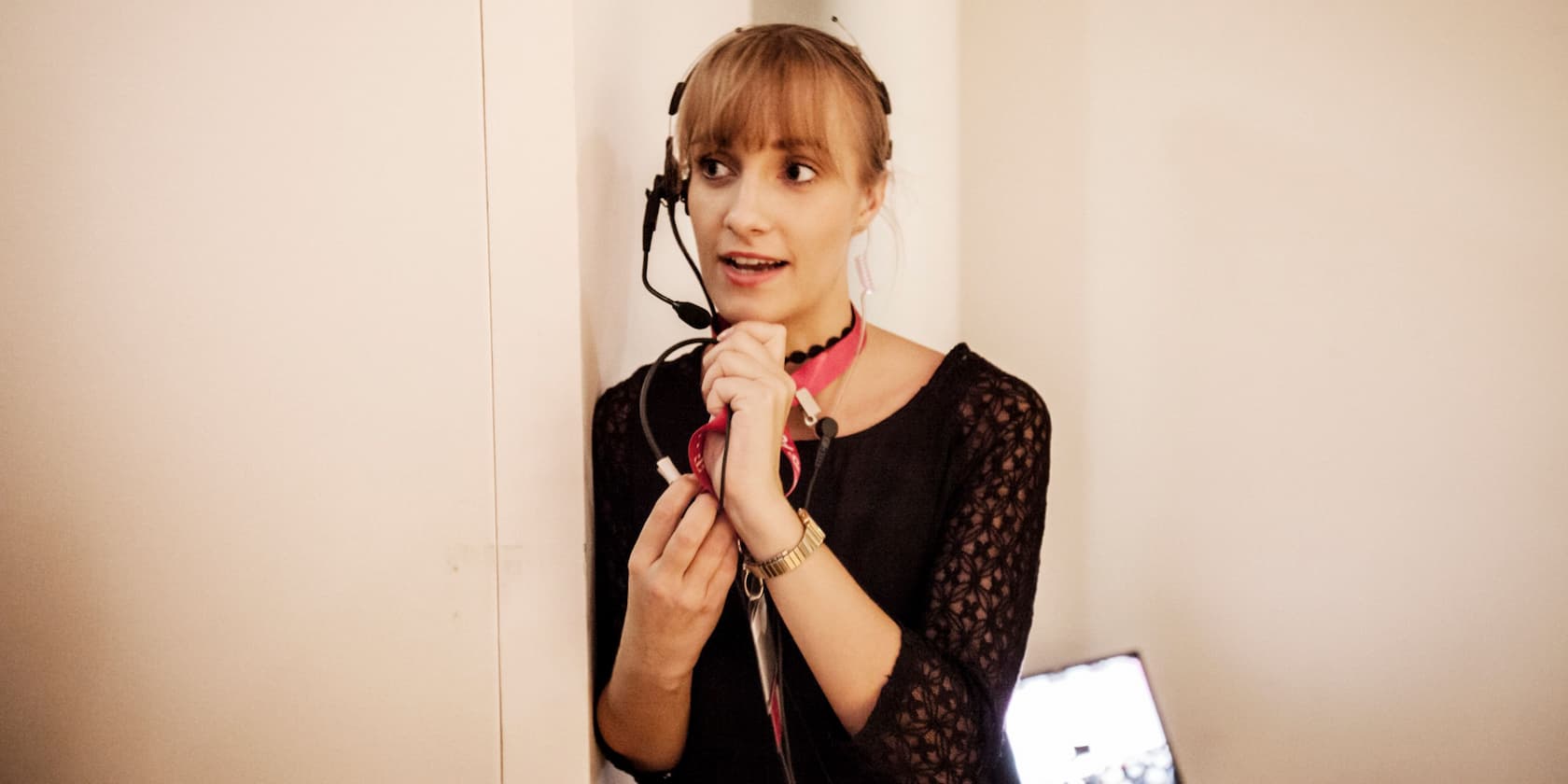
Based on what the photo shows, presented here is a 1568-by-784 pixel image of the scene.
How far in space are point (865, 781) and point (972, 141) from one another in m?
1.16

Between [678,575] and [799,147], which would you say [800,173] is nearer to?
[799,147]

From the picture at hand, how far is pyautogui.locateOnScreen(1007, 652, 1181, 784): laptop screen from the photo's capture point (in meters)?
1.47

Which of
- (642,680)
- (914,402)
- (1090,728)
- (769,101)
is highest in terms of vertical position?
(769,101)

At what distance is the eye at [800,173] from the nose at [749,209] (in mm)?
36

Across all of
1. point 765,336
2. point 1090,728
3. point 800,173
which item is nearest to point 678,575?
point 765,336

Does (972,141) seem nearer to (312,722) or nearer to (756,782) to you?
(756,782)

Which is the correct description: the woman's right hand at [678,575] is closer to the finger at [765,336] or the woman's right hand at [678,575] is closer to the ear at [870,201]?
the finger at [765,336]

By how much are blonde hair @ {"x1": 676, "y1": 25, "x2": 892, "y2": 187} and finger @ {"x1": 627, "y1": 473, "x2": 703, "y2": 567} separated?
0.37 metres

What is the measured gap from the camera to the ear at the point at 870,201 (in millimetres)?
1054

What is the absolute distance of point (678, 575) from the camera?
0.83 meters

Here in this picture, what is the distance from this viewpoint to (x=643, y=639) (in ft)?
Answer: 2.86

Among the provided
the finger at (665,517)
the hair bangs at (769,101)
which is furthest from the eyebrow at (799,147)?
the finger at (665,517)

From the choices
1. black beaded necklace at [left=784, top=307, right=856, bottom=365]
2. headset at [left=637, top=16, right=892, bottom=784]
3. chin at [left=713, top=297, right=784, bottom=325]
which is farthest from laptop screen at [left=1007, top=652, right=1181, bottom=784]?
chin at [left=713, top=297, right=784, bottom=325]

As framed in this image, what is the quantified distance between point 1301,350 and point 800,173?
41.0 inches
